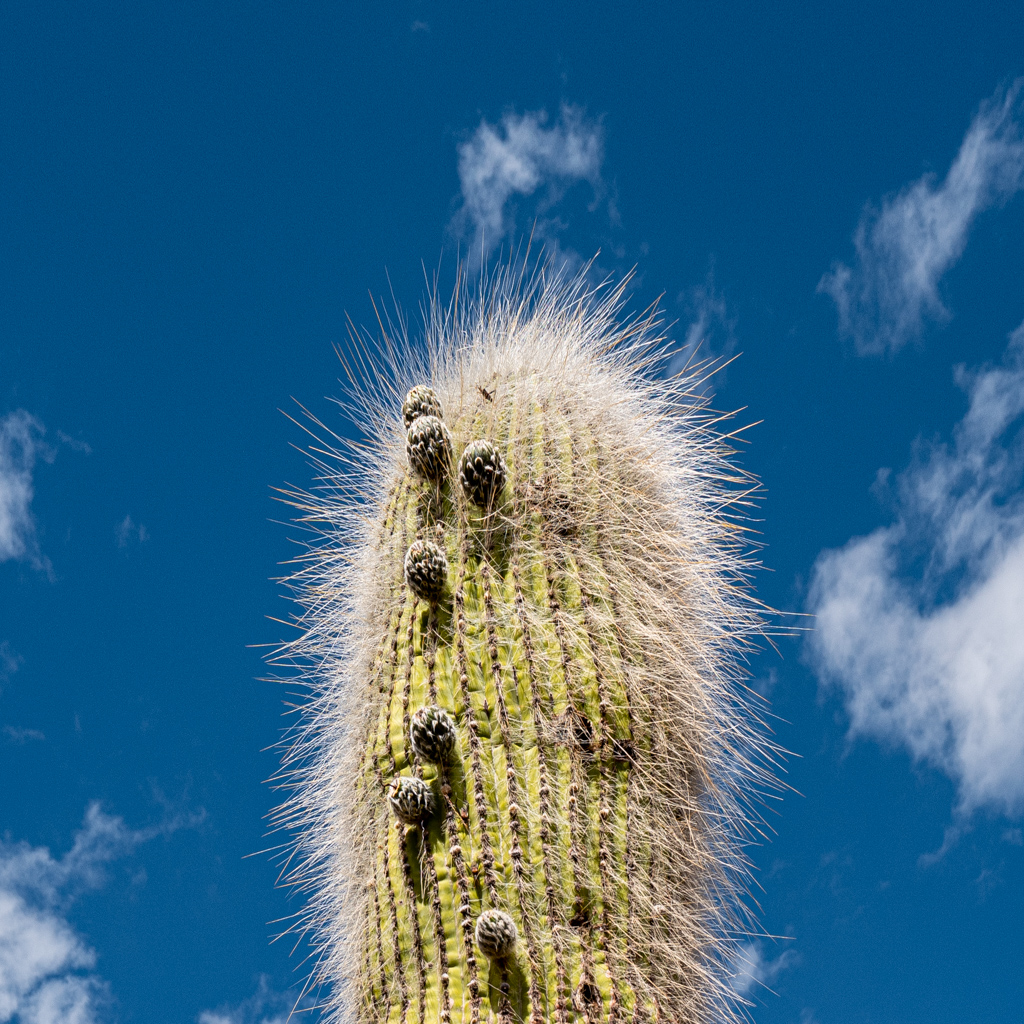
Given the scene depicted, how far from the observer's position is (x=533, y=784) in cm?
312

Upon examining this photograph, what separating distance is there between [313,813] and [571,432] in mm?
1774

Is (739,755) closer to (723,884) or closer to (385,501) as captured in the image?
(723,884)

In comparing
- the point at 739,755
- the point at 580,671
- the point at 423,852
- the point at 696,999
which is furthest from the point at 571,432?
the point at 696,999

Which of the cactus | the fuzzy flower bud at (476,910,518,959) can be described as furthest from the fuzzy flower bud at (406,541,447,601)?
the fuzzy flower bud at (476,910,518,959)

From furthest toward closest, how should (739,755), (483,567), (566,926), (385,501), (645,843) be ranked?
(385,501)
(739,755)
(483,567)
(645,843)
(566,926)

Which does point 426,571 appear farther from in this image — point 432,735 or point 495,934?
point 495,934

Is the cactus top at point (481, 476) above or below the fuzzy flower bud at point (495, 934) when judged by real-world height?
above

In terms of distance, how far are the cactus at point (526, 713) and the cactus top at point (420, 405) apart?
12 mm

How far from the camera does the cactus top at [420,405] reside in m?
3.88

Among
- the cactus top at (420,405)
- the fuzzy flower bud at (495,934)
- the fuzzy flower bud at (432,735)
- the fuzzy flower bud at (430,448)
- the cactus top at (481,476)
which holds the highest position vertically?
the cactus top at (420,405)

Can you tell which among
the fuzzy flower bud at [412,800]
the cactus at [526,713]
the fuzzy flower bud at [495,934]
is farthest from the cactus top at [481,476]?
the fuzzy flower bud at [495,934]

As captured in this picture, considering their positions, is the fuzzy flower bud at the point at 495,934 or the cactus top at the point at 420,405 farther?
the cactus top at the point at 420,405

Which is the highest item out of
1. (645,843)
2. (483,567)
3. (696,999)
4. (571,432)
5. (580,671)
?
(571,432)

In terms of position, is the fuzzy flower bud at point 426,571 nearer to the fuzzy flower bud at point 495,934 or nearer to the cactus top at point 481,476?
the cactus top at point 481,476
